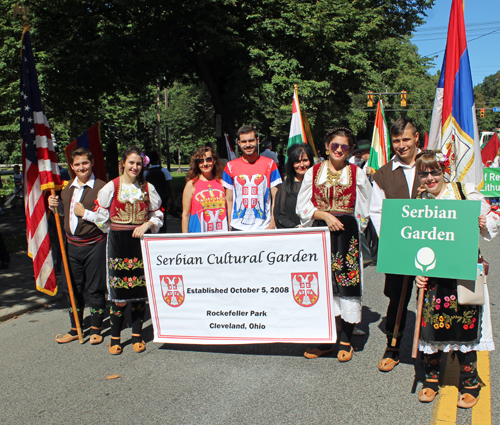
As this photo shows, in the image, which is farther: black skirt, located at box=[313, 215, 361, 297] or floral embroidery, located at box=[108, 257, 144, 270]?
floral embroidery, located at box=[108, 257, 144, 270]

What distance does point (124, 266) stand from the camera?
4738 millimetres

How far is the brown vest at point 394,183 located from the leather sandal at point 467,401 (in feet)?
5.24

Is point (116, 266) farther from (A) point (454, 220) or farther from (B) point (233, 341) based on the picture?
(A) point (454, 220)

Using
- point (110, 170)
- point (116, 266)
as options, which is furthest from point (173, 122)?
point (116, 266)

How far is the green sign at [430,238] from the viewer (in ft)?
11.2

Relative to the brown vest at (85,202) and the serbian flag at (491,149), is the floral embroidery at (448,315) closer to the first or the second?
the brown vest at (85,202)

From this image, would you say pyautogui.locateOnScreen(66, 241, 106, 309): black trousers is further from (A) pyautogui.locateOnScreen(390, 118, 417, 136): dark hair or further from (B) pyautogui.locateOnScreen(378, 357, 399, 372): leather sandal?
(A) pyautogui.locateOnScreen(390, 118, 417, 136): dark hair

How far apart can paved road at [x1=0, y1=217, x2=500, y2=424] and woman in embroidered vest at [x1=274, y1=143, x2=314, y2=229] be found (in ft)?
4.10

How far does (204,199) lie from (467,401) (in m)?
2.98

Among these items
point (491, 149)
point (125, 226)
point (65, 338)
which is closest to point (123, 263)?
point (125, 226)

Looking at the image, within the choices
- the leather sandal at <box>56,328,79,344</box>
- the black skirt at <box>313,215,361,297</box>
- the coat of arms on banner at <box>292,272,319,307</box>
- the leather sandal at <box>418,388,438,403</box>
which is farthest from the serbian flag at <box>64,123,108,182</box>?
the leather sandal at <box>418,388,438,403</box>

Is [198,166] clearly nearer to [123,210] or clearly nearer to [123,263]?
[123,210]

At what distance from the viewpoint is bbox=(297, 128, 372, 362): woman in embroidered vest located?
4332 millimetres

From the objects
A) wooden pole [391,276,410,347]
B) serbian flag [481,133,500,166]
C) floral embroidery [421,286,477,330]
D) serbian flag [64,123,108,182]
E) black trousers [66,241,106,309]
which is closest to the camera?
floral embroidery [421,286,477,330]
